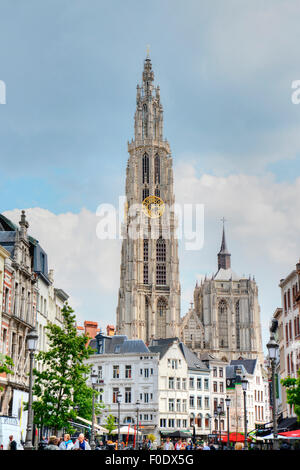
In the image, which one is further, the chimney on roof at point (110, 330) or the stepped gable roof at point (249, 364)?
the chimney on roof at point (110, 330)

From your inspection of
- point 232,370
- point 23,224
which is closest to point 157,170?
point 232,370

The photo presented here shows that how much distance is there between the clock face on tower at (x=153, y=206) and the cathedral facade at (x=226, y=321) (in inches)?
715

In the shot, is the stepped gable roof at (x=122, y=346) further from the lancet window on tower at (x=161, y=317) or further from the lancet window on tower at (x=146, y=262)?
the lancet window on tower at (x=146, y=262)

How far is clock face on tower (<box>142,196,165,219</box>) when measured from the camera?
12488 centimetres

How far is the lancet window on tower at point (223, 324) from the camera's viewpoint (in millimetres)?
126375

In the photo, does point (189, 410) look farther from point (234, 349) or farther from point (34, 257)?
point (234, 349)

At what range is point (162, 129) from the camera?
13388 cm

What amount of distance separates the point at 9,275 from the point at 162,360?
41835 mm

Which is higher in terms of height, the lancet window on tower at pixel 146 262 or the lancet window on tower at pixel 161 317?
the lancet window on tower at pixel 146 262

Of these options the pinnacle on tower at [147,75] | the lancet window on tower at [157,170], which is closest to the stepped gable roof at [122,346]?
the lancet window on tower at [157,170]

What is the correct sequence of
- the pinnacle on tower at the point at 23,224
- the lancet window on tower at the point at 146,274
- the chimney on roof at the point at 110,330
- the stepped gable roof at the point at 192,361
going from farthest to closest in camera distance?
the chimney on roof at the point at 110,330, the lancet window on tower at the point at 146,274, the stepped gable roof at the point at 192,361, the pinnacle on tower at the point at 23,224

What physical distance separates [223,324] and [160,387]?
56.5 m

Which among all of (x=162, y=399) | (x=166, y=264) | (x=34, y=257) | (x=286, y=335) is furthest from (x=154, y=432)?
(x=166, y=264)

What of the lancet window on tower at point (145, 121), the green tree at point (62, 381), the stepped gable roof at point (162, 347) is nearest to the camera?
the green tree at point (62, 381)
